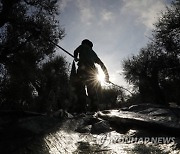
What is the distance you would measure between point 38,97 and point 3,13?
49.5 ft

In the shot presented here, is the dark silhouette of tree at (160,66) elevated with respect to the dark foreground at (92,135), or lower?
elevated

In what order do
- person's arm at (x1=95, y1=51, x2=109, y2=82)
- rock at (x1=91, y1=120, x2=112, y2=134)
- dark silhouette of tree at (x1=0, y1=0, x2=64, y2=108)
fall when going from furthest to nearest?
dark silhouette of tree at (x1=0, y1=0, x2=64, y2=108) < person's arm at (x1=95, y1=51, x2=109, y2=82) < rock at (x1=91, y1=120, x2=112, y2=134)

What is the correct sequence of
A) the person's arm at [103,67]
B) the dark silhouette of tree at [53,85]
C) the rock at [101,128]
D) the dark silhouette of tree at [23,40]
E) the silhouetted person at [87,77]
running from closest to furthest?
the rock at [101,128], the silhouetted person at [87,77], the person's arm at [103,67], the dark silhouette of tree at [23,40], the dark silhouette of tree at [53,85]

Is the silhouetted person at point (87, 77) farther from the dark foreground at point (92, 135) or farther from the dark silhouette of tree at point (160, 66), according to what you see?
the dark silhouette of tree at point (160, 66)

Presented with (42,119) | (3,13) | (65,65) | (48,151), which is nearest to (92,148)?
(48,151)

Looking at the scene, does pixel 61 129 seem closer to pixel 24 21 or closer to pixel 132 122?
pixel 132 122

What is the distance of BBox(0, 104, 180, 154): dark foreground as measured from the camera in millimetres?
2822

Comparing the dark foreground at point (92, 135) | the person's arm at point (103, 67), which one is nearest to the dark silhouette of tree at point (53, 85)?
the person's arm at point (103, 67)

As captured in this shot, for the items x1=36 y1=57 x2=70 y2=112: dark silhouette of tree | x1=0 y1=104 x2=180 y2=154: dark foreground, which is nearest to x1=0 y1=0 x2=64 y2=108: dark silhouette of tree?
x1=36 y1=57 x2=70 y2=112: dark silhouette of tree

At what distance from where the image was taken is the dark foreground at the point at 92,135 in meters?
2.82

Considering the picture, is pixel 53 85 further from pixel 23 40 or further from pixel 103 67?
pixel 103 67

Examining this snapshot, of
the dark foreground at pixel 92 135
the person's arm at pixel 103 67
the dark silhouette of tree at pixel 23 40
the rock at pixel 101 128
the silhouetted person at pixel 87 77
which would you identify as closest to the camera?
the dark foreground at pixel 92 135

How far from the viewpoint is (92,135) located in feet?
12.2

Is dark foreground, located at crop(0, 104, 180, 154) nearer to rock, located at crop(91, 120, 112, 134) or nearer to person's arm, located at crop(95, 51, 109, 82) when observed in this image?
rock, located at crop(91, 120, 112, 134)
